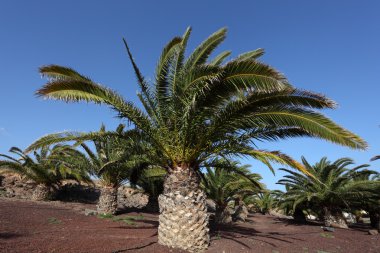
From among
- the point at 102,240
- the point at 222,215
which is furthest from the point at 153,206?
the point at 102,240

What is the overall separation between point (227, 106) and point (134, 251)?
4.70 meters

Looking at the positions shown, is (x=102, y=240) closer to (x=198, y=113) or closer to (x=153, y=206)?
(x=198, y=113)

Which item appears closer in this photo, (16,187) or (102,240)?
(102,240)

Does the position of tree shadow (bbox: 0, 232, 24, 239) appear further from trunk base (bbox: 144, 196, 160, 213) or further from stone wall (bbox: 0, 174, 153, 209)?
trunk base (bbox: 144, 196, 160, 213)

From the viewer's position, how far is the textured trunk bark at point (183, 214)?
26.7 feet

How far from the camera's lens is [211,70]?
7758mm

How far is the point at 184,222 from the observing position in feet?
26.9

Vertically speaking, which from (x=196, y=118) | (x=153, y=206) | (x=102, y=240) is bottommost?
(x=102, y=240)

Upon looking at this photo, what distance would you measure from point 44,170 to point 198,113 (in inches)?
551

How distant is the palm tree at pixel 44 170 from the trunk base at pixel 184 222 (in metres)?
10.3

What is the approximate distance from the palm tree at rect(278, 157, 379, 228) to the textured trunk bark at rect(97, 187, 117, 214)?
9.87 meters

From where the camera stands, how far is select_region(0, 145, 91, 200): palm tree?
57.8 ft

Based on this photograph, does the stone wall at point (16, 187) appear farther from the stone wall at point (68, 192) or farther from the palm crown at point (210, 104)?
the palm crown at point (210, 104)

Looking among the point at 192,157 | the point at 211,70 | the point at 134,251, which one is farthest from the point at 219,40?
the point at 134,251
